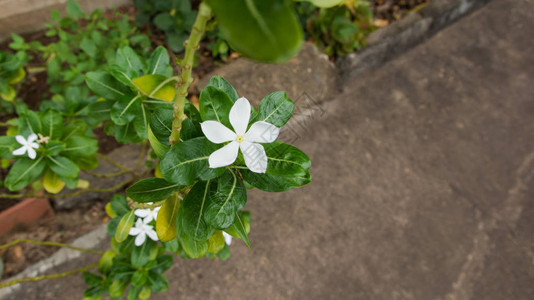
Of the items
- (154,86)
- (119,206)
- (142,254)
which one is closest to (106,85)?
(154,86)

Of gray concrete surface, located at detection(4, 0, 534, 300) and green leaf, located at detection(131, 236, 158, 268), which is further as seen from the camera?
gray concrete surface, located at detection(4, 0, 534, 300)

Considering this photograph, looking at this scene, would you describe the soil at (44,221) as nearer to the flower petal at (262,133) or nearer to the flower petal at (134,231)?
the flower petal at (134,231)

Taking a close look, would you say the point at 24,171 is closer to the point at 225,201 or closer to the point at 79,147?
the point at 79,147

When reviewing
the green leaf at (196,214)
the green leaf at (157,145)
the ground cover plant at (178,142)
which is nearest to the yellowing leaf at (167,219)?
the ground cover plant at (178,142)

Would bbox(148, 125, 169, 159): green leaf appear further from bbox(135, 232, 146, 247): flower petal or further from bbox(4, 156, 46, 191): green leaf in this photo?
bbox(4, 156, 46, 191): green leaf

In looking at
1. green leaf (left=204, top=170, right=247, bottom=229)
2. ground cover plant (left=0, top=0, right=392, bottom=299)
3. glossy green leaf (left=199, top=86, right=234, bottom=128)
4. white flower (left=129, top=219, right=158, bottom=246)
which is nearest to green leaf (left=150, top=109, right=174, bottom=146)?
ground cover plant (left=0, top=0, right=392, bottom=299)

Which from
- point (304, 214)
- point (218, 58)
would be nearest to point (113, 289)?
point (304, 214)
